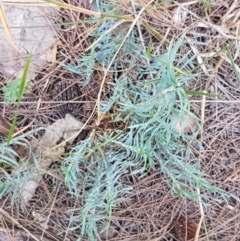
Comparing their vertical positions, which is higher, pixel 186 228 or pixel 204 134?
pixel 204 134

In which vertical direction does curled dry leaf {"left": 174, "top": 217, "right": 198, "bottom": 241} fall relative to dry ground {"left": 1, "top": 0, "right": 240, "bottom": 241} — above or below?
below

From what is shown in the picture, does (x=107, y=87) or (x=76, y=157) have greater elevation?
(x=107, y=87)

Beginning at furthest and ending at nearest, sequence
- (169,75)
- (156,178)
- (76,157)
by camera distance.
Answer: (156,178) < (76,157) < (169,75)

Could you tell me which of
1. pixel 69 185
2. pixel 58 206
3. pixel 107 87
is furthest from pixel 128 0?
pixel 58 206

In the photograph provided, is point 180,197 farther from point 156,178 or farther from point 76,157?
point 76,157
